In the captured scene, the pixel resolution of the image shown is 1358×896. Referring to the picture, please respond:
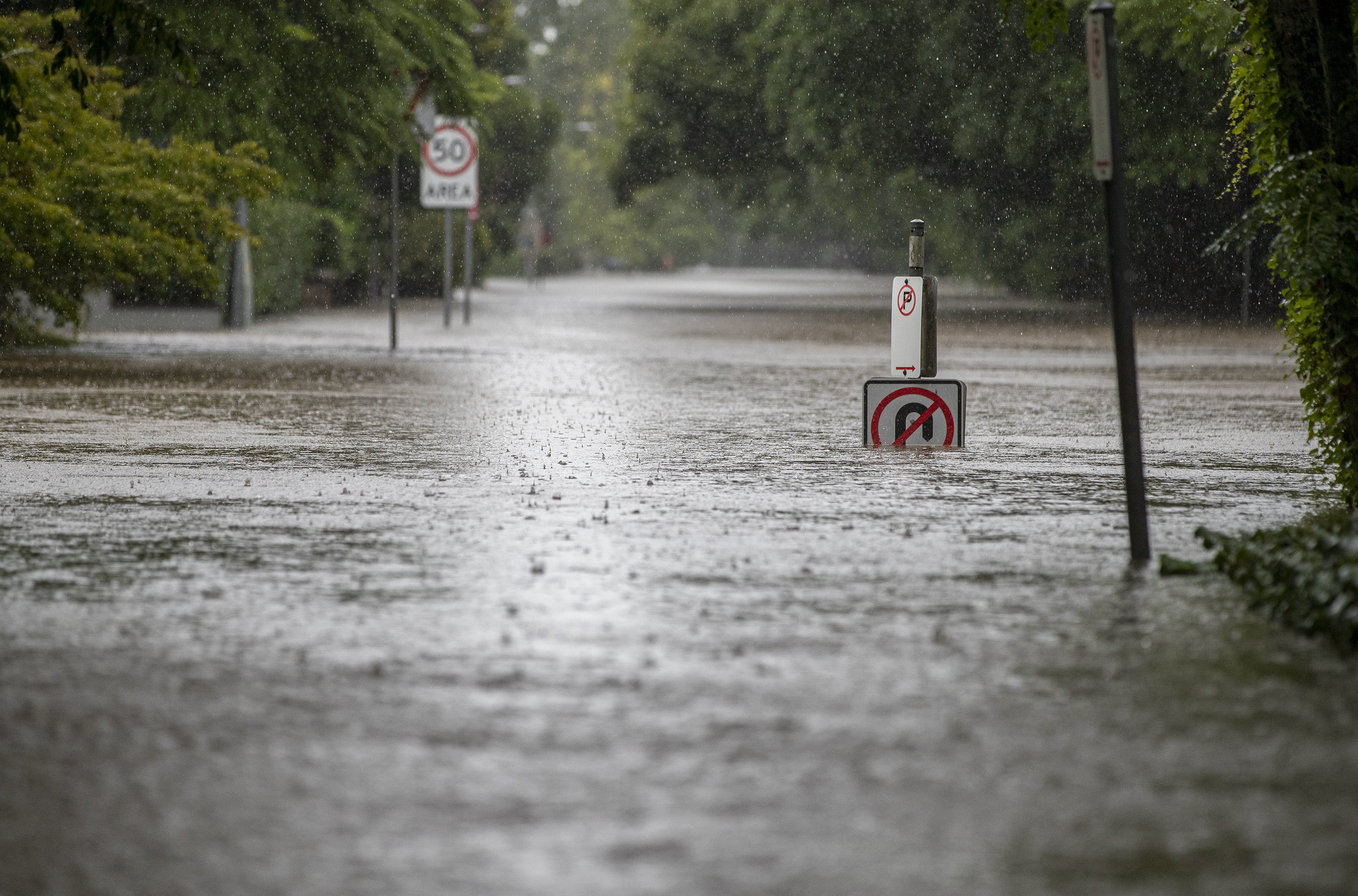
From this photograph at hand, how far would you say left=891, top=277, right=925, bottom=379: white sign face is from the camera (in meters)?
14.0

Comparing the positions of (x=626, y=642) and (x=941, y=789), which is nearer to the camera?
(x=941, y=789)

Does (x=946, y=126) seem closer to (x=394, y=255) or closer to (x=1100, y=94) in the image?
(x=394, y=255)

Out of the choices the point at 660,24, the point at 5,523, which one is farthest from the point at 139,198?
the point at 660,24

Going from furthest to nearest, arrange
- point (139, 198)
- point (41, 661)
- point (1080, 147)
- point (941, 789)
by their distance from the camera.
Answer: point (1080, 147) → point (139, 198) → point (41, 661) → point (941, 789)

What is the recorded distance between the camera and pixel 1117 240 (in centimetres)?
891

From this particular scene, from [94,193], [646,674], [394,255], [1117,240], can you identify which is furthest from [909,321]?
[394,255]

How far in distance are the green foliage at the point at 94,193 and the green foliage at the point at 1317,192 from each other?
50.5 ft

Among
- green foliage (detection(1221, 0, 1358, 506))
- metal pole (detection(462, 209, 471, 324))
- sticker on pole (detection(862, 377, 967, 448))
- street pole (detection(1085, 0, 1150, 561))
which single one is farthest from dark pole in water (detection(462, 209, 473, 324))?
street pole (detection(1085, 0, 1150, 561))

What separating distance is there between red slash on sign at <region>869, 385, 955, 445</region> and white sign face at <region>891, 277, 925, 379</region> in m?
0.20

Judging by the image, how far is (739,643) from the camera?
702 cm

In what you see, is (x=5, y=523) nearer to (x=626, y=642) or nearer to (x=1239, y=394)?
(x=626, y=642)

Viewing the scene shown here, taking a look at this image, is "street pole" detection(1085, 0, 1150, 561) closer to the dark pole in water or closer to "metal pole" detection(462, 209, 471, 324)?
Result: the dark pole in water

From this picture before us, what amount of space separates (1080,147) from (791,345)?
13.1 m

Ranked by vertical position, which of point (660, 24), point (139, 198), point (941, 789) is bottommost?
point (941, 789)
